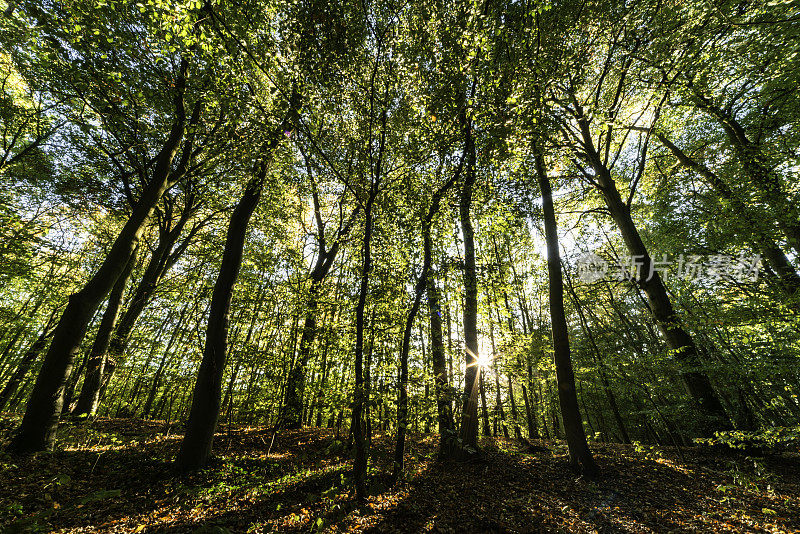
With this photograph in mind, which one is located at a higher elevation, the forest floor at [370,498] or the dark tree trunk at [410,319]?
the dark tree trunk at [410,319]

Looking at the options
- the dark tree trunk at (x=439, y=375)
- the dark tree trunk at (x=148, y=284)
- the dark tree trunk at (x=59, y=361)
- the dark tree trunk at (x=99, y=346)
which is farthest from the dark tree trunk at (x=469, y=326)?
the dark tree trunk at (x=99, y=346)

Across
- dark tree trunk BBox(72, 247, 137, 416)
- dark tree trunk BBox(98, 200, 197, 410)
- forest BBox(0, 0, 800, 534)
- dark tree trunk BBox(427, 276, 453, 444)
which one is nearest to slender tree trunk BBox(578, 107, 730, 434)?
forest BBox(0, 0, 800, 534)

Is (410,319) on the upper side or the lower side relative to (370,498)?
upper

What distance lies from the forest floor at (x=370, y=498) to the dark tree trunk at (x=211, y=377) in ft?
1.30

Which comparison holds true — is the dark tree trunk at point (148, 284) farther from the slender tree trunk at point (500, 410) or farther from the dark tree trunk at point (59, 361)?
the slender tree trunk at point (500, 410)

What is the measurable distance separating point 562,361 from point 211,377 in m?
8.60

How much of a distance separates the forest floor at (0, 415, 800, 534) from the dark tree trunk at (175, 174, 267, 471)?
40 cm

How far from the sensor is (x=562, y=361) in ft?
25.2

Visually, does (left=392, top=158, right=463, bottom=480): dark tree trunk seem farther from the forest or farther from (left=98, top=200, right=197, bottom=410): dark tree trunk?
(left=98, top=200, right=197, bottom=410): dark tree trunk

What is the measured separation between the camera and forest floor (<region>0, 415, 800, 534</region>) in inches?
180

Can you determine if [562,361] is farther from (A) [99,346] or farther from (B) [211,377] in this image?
(A) [99,346]

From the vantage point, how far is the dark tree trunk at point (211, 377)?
6.09 m

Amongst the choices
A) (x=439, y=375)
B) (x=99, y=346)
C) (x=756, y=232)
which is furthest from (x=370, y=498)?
(x=756, y=232)

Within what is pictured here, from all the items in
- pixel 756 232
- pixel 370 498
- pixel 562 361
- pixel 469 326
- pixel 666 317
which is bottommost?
pixel 370 498
